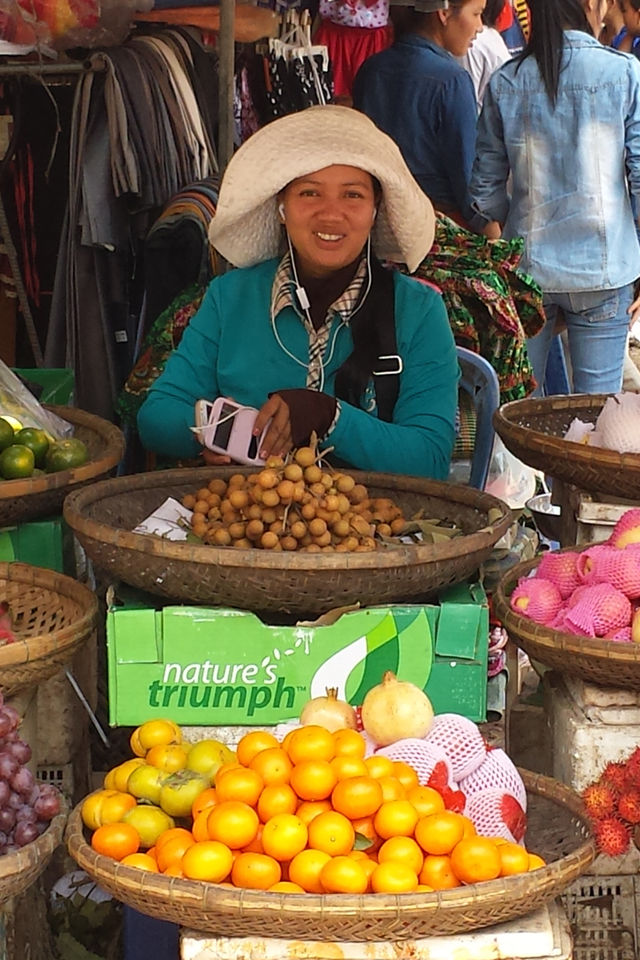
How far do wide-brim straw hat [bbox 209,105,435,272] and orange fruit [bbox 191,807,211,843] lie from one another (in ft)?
5.40

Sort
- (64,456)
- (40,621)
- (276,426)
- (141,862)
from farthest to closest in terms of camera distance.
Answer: (64,456), (276,426), (40,621), (141,862)

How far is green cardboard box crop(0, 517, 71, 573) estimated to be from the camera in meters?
2.83

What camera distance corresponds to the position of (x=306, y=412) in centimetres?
279

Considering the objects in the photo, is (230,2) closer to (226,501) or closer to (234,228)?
(234,228)

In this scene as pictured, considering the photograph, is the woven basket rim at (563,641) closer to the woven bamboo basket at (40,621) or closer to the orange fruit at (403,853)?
the orange fruit at (403,853)

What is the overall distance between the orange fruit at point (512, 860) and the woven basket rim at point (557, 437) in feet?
3.90

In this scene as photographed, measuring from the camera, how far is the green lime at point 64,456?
297 centimetres

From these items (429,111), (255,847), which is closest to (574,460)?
(255,847)

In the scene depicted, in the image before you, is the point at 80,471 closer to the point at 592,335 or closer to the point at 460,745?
the point at 460,745

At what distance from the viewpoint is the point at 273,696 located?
2.35 metres

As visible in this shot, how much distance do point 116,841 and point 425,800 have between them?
419 millimetres

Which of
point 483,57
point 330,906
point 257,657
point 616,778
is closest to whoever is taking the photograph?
point 330,906

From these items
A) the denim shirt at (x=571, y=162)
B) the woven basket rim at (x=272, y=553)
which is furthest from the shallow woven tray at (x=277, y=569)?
the denim shirt at (x=571, y=162)

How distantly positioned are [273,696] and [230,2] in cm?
239
